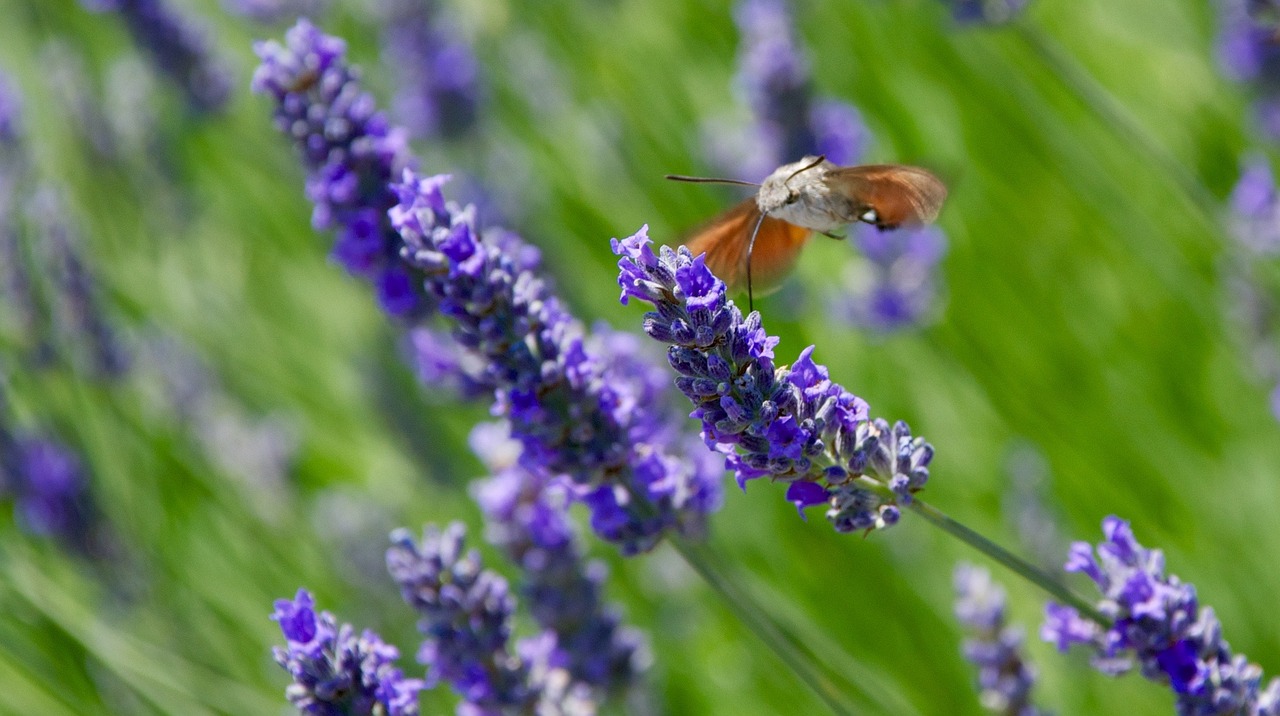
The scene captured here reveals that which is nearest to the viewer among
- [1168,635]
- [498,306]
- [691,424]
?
[1168,635]

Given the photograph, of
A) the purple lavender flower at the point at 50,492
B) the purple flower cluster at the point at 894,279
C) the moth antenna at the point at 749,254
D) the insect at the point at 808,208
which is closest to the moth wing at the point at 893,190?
the insect at the point at 808,208

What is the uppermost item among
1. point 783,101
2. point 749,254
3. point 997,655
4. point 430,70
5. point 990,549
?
point 430,70

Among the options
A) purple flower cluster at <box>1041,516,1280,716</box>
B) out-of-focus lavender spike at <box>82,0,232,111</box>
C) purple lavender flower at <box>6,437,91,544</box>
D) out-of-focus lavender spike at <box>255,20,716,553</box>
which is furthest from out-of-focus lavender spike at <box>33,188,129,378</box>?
purple flower cluster at <box>1041,516,1280,716</box>

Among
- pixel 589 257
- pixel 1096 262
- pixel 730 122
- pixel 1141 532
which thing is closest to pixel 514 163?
pixel 589 257

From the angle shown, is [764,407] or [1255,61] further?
[1255,61]

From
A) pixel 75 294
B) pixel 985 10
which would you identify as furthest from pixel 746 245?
pixel 75 294

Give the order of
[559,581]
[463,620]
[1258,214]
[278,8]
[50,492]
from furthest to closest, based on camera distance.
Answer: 1. [278,8]
2. [50,492]
3. [1258,214]
4. [559,581]
5. [463,620]

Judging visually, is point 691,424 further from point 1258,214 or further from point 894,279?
point 1258,214
